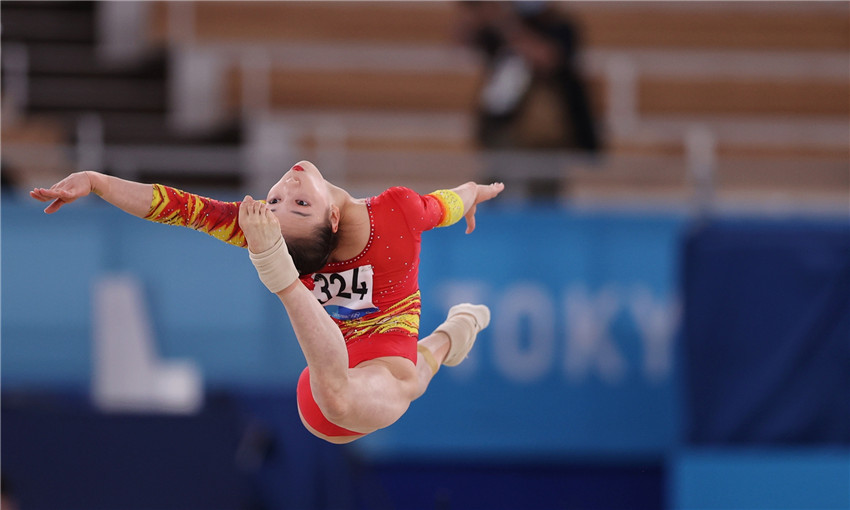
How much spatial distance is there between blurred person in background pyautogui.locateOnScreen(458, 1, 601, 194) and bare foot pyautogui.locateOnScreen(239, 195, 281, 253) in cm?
307

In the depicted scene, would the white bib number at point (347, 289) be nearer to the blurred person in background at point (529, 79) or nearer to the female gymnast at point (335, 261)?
the female gymnast at point (335, 261)

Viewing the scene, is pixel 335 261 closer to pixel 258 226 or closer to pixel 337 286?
pixel 337 286

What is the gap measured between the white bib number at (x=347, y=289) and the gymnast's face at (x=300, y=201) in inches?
9.2

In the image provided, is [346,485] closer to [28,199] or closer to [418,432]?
[418,432]

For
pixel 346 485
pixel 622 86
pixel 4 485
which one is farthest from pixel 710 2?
pixel 4 485

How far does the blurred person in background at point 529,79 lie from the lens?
5941mm

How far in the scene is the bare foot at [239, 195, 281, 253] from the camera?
2490mm

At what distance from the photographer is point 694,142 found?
9.22 meters

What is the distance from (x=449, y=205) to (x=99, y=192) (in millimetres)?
995

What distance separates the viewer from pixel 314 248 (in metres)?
2.76

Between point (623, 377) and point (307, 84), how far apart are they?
19.3 ft

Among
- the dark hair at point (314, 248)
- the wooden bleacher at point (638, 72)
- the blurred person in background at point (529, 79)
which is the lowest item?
the dark hair at point (314, 248)

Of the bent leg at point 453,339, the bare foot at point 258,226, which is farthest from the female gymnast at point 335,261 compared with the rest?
the bent leg at point 453,339

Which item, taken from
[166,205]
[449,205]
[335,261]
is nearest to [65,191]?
[166,205]
